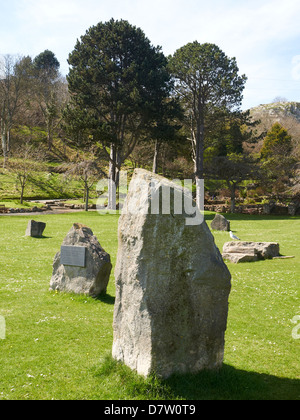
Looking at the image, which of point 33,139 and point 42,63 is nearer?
point 33,139

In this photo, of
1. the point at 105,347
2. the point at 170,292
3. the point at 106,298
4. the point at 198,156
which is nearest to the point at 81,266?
the point at 106,298

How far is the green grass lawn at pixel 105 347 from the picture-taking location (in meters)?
5.38

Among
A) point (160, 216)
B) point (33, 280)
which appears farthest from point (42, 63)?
point (160, 216)

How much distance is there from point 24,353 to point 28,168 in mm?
44368

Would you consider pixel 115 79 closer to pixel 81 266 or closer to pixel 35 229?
pixel 35 229

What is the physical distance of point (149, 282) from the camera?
5.31 meters

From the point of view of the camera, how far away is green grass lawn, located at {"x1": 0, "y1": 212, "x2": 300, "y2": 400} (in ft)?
17.7

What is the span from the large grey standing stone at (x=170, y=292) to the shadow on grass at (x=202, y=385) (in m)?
0.13

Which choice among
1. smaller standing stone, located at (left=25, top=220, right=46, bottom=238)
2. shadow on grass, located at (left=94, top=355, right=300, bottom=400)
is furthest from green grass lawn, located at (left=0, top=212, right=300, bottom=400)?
smaller standing stone, located at (left=25, top=220, right=46, bottom=238)

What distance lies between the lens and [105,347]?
7.12 metres

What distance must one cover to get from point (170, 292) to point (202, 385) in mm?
1444

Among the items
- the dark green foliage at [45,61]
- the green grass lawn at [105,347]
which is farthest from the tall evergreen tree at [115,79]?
the dark green foliage at [45,61]

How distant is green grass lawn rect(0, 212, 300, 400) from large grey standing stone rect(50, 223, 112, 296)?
0.34 m

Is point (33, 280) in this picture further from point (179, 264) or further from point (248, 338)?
point (179, 264)
